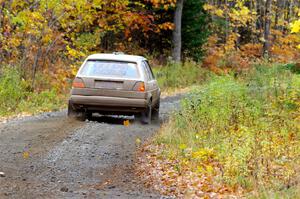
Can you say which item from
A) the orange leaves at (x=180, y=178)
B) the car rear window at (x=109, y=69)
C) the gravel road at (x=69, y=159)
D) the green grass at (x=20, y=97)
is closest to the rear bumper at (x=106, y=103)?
the gravel road at (x=69, y=159)

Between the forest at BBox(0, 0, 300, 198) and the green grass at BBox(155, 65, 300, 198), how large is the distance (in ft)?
0.07

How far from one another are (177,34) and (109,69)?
18.3 m

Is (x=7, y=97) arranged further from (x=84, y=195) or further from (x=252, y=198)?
(x=252, y=198)

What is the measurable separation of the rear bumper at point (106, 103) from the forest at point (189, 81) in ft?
4.24

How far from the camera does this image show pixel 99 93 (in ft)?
47.8

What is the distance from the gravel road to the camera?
26.8ft

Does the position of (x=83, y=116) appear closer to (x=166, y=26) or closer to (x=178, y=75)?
(x=178, y=75)

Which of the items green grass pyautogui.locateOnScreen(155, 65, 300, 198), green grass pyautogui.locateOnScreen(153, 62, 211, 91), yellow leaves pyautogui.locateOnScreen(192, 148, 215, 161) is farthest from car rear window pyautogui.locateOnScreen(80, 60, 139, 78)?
green grass pyautogui.locateOnScreen(153, 62, 211, 91)

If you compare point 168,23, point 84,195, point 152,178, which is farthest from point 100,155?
point 168,23

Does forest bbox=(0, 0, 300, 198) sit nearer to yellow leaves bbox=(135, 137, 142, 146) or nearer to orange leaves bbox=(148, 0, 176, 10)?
orange leaves bbox=(148, 0, 176, 10)

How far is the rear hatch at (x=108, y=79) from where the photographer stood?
574 inches

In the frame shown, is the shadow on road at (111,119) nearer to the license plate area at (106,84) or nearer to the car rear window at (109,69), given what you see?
the license plate area at (106,84)

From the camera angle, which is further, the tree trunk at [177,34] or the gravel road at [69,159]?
the tree trunk at [177,34]

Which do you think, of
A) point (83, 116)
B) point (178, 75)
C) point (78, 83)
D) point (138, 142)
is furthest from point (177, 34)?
point (138, 142)
